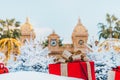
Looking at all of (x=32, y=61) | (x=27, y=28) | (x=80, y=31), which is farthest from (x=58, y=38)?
(x=32, y=61)

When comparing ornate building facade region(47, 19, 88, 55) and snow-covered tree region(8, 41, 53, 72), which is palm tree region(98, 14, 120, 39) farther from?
snow-covered tree region(8, 41, 53, 72)

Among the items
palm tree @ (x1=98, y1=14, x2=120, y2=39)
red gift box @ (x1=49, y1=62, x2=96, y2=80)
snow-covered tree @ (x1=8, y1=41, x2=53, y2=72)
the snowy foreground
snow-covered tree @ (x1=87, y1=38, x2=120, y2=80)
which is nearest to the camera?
the snowy foreground

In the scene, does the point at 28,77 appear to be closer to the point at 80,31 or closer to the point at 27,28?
the point at 27,28

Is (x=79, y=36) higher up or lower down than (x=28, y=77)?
higher up

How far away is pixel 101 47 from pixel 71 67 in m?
2.94

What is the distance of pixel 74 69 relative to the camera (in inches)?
112

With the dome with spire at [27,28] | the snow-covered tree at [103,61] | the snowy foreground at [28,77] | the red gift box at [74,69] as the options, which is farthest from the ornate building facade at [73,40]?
the snowy foreground at [28,77]

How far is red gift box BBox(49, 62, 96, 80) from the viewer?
9.34 ft

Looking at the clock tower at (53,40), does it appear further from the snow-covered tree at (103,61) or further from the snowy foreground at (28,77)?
the snowy foreground at (28,77)

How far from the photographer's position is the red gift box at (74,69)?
112 inches

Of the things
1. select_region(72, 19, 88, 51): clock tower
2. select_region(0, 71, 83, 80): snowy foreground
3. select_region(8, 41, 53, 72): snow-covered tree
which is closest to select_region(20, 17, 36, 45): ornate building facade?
select_region(72, 19, 88, 51): clock tower

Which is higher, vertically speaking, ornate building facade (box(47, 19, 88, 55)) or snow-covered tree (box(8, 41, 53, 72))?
ornate building facade (box(47, 19, 88, 55))

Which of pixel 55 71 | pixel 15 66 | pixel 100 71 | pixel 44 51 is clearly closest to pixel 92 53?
pixel 100 71

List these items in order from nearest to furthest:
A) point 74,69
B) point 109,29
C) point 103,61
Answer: point 74,69, point 103,61, point 109,29
